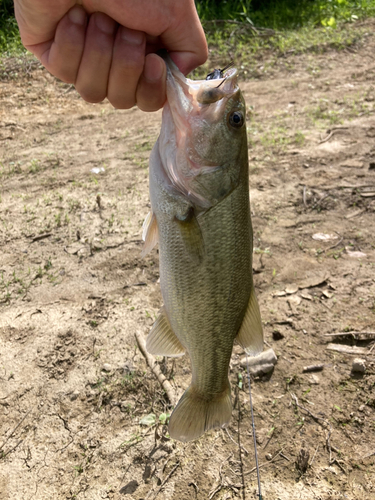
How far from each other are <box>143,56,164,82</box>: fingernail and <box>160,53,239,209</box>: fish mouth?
4 cm

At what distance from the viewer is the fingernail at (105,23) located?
1800 millimetres

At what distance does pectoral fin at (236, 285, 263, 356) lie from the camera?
78.0 inches

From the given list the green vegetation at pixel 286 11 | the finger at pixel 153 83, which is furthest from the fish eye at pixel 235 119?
the green vegetation at pixel 286 11

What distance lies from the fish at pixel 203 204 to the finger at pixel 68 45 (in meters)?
0.39

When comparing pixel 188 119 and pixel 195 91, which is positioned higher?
pixel 195 91

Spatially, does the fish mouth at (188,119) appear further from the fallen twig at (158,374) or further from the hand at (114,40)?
the fallen twig at (158,374)

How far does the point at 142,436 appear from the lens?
2.84 metres

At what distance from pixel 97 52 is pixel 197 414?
1.70 m

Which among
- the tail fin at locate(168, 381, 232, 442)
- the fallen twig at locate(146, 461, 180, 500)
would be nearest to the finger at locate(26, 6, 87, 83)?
the tail fin at locate(168, 381, 232, 442)

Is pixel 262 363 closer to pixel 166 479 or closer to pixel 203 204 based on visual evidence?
pixel 166 479

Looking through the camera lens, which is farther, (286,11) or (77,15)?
(286,11)

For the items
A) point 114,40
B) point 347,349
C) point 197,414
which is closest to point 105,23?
point 114,40

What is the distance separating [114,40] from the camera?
184 cm

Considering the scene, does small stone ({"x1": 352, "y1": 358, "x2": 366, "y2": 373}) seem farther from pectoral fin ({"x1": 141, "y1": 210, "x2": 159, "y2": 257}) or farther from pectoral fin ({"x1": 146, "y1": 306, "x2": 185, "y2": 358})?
pectoral fin ({"x1": 141, "y1": 210, "x2": 159, "y2": 257})
